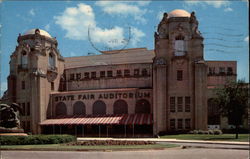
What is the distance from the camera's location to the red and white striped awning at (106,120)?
50.6 meters

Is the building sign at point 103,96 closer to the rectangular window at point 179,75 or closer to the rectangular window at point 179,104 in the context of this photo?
the rectangular window at point 179,104

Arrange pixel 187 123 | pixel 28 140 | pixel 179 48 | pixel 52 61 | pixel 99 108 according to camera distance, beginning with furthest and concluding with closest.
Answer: pixel 52 61
pixel 99 108
pixel 179 48
pixel 187 123
pixel 28 140

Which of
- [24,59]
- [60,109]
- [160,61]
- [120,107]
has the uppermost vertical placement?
[24,59]

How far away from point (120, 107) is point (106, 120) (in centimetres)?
437

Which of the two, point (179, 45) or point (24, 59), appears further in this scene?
point (24, 59)

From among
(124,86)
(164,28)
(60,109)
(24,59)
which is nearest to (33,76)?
(24,59)

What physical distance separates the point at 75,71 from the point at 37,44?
1054 cm

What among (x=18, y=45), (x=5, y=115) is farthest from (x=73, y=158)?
(x=18, y=45)

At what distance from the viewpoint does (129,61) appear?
69.1 m

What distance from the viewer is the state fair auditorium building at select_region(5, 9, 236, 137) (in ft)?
165

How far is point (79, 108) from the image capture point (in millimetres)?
58344

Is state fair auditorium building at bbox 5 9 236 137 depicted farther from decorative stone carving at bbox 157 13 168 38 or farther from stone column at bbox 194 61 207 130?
decorative stone carving at bbox 157 13 168 38

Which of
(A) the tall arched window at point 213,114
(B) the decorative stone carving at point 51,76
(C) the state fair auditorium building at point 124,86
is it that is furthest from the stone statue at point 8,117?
(A) the tall arched window at point 213,114

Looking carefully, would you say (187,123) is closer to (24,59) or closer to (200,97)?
(200,97)
